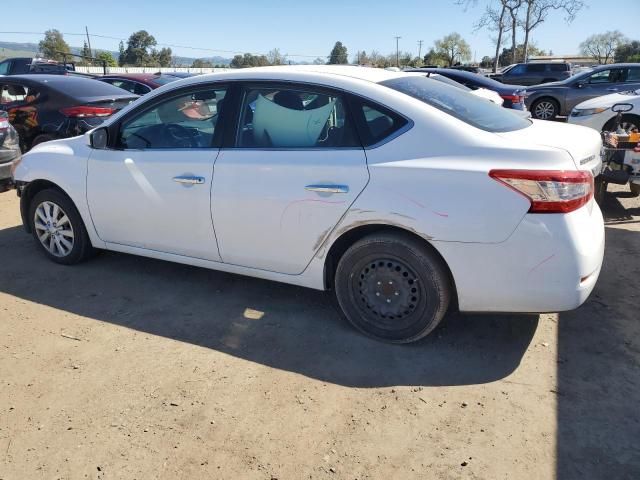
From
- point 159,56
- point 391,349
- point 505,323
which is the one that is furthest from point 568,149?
point 159,56

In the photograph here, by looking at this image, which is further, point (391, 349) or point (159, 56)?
point (159, 56)

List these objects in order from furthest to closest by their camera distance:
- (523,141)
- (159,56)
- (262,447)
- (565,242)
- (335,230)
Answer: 1. (159,56)
2. (335,230)
3. (523,141)
4. (565,242)
5. (262,447)

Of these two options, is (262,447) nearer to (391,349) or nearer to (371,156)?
(391,349)

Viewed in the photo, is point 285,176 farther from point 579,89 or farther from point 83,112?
point 579,89

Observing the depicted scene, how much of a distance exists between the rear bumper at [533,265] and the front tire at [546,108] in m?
12.1

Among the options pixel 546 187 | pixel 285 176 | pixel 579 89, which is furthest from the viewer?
pixel 579 89

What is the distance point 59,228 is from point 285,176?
2.41m

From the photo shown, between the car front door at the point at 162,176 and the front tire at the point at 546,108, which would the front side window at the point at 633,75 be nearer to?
the front tire at the point at 546,108

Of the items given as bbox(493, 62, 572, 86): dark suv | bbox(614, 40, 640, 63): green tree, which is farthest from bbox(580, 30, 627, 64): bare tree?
bbox(493, 62, 572, 86): dark suv

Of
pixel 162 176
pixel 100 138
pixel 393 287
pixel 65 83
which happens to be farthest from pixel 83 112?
pixel 393 287

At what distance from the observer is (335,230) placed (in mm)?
3283

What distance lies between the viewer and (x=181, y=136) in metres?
3.95

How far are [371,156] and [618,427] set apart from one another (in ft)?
6.22

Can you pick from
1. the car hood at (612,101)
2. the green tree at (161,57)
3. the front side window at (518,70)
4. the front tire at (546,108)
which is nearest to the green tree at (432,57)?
the green tree at (161,57)
